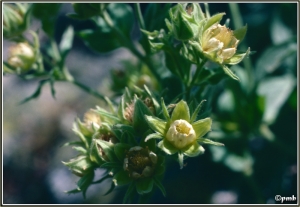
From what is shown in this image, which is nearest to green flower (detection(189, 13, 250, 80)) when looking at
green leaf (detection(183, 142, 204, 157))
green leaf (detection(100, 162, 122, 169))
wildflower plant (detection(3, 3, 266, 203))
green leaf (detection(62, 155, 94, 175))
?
wildflower plant (detection(3, 3, 266, 203))

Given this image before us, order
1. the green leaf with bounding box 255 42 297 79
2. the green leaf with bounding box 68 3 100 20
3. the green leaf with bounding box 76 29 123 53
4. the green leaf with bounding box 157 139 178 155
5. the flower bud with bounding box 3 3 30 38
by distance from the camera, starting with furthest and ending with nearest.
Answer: the green leaf with bounding box 255 42 297 79 → the green leaf with bounding box 76 29 123 53 → the flower bud with bounding box 3 3 30 38 → the green leaf with bounding box 68 3 100 20 → the green leaf with bounding box 157 139 178 155

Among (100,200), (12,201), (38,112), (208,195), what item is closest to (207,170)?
(208,195)

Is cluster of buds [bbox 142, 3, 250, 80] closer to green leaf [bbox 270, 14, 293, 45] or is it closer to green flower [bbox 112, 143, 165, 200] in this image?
green flower [bbox 112, 143, 165, 200]

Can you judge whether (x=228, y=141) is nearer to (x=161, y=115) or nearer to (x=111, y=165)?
(x=161, y=115)

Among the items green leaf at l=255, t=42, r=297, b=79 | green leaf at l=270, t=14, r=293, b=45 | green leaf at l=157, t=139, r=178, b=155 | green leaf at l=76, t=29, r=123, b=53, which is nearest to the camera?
green leaf at l=157, t=139, r=178, b=155

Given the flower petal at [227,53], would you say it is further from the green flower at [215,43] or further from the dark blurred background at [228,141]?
the dark blurred background at [228,141]

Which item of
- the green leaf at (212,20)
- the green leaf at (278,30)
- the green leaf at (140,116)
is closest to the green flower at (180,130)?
the green leaf at (140,116)
